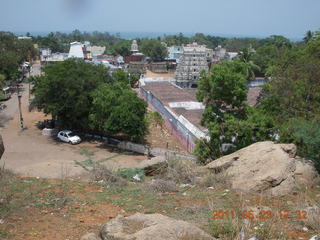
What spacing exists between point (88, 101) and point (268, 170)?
15.2 meters

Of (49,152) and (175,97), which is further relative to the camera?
(175,97)

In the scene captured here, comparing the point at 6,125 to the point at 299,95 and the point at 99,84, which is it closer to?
the point at 99,84

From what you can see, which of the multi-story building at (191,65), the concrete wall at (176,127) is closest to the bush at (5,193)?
the concrete wall at (176,127)

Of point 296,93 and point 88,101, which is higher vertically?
point 296,93

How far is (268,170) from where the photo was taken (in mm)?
10727

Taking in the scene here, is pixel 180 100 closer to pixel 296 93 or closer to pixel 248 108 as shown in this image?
pixel 296 93

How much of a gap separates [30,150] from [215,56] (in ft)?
211

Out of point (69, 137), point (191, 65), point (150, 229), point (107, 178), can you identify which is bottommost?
point (69, 137)

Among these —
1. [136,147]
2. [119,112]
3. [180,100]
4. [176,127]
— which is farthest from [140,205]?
[180,100]

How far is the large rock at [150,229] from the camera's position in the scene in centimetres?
534

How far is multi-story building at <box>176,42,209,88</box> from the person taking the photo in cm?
4859

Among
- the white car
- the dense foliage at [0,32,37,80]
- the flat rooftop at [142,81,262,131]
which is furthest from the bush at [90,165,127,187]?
the dense foliage at [0,32,37,80]

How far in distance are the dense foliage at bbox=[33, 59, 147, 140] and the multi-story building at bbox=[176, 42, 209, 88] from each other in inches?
1001

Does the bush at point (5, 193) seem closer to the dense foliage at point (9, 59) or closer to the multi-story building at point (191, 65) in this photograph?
the dense foliage at point (9, 59)
